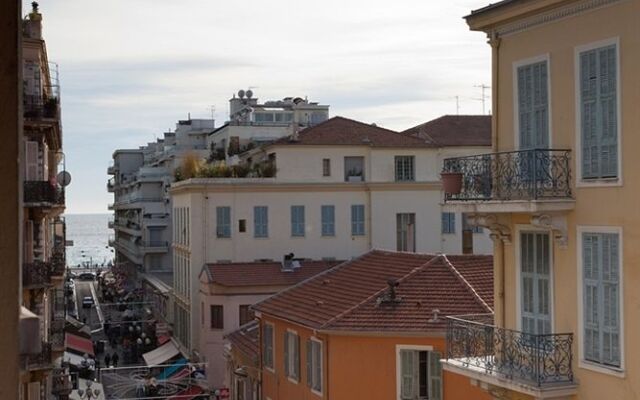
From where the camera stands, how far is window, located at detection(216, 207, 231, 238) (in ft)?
189

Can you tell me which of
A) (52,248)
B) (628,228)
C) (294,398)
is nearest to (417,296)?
(294,398)

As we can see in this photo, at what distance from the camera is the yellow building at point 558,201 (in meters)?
15.3

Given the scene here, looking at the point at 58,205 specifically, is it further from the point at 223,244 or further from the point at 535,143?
the point at 223,244

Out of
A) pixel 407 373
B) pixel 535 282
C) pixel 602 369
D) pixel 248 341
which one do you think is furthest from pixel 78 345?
pixel 602 369

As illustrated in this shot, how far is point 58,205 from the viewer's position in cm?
3366

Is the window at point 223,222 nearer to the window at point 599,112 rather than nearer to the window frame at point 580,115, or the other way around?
the window frame at point 580,115

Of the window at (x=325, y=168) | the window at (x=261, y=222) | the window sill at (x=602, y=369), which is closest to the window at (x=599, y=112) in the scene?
the window sill at (x=602, y=369)

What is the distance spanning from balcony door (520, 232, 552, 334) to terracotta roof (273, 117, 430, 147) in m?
40.7

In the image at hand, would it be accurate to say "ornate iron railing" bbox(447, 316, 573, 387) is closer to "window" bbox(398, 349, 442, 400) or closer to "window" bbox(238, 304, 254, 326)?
"window" bbox(398, 349, 442, 400)

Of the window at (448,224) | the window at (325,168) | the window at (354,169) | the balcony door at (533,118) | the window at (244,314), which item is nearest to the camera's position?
the balcony door at (533,118)

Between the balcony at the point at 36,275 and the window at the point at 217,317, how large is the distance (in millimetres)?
21796

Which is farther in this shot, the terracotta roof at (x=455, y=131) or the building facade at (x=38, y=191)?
the terracotta roof at (x=455, y=131)

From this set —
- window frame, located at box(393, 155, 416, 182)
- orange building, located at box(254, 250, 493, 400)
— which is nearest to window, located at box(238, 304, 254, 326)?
window frame, located at box(393, 155, 416, 182)

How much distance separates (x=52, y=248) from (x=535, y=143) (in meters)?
29.5
